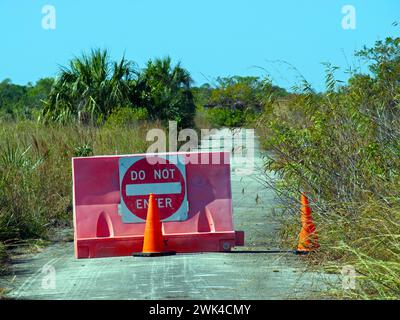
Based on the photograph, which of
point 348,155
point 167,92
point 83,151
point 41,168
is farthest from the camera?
point 167,92

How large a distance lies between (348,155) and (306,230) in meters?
1.09

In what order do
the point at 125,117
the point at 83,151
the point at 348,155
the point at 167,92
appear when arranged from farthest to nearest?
1. the point at 167,92
2. the point at 125,117
3. the point at 83,151
4. the point at 348,155

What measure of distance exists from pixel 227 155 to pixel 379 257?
3.70 metres

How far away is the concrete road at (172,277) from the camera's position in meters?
8.85

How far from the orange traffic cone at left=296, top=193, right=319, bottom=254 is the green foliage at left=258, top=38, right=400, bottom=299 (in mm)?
146

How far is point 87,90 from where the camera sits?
3300cm

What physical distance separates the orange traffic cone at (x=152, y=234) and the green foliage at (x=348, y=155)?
69.4 inches

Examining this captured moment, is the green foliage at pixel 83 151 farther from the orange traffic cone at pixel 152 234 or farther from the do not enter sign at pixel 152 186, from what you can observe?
the orange traffic cone at pixel 152 234

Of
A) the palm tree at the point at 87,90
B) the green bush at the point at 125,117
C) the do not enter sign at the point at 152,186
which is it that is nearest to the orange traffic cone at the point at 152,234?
the do not enter sign at the point at 152,186

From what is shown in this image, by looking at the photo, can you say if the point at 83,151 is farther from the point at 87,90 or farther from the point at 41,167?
the point at 87,90

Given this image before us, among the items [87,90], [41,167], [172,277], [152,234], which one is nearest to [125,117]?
[87,90]

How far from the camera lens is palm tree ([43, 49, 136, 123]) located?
107 feet

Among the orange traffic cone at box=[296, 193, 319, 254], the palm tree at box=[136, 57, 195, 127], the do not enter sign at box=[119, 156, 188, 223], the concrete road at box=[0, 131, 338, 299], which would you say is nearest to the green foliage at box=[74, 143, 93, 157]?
the concrete road at box=[0, 131, 338, 299]
